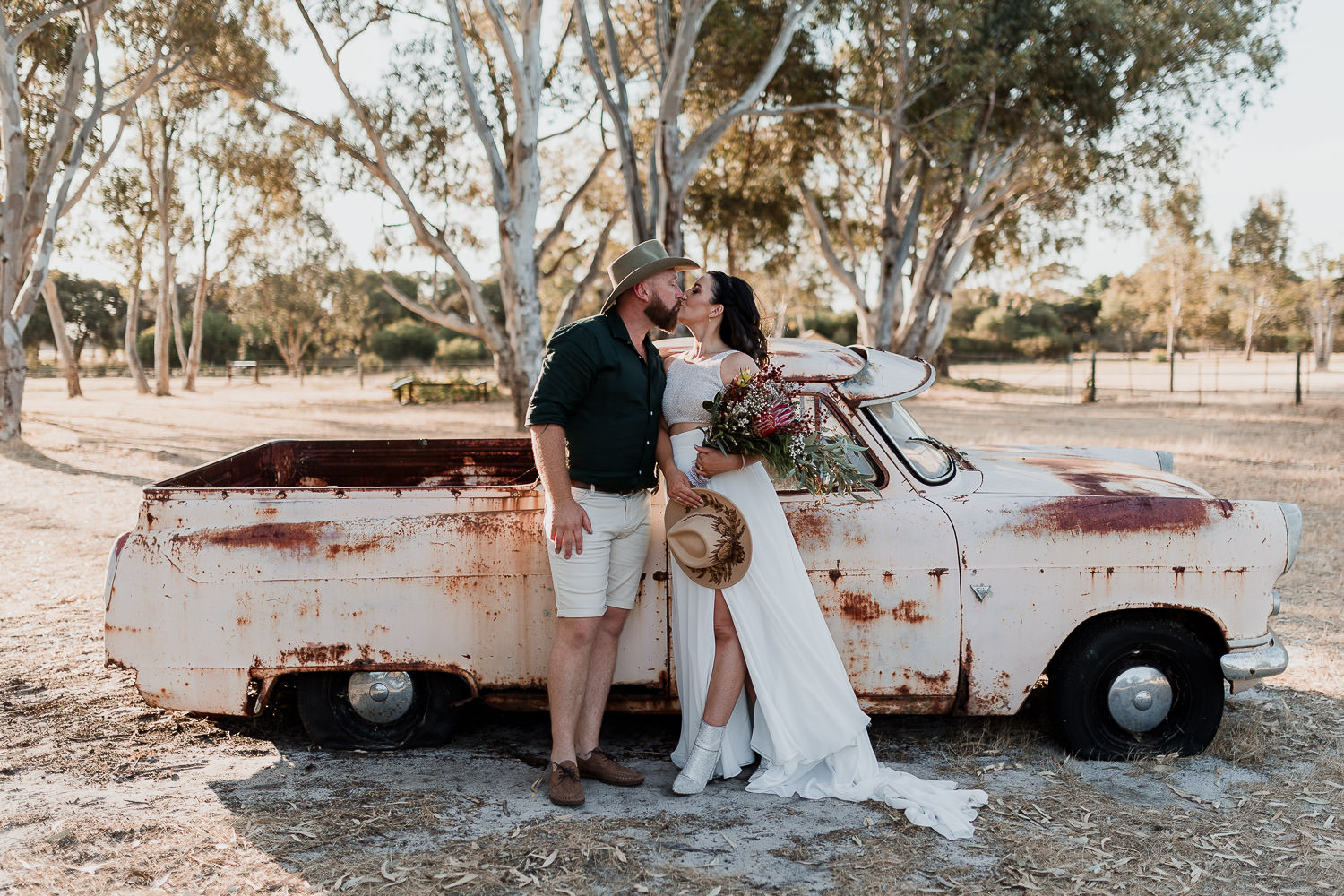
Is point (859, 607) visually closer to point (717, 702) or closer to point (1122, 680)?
point (717, 702)

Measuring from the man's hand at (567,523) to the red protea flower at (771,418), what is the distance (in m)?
0.69

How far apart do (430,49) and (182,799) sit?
18865 mm

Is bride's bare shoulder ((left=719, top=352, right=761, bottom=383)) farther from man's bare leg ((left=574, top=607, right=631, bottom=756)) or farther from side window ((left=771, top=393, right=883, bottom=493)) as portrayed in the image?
man's bare leg ((left=574, top=607, right=631, bottom=756))

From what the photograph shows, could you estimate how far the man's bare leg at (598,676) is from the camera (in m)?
3.95

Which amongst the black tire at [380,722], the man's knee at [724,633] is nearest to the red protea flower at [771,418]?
the man's knee at [724,633]

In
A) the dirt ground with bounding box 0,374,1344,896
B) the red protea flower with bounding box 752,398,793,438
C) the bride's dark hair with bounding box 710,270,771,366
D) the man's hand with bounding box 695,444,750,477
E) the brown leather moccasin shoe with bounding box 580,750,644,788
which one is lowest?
the dirt ground with bounding box 0,374,1344,896

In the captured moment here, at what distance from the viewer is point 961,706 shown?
4137mm

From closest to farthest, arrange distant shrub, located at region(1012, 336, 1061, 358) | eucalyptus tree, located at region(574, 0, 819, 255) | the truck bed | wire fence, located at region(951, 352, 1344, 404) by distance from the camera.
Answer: the truck bed
eucalyptus tree, located at region(574, 0, 819, 255)
wire fence, located at region(951, 352, 1344, 404)
distant shrub, located at region(1012, 336, 1061, 358)

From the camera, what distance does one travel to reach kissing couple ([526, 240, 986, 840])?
3764 millimetres

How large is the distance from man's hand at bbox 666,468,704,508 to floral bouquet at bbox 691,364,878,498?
174mm

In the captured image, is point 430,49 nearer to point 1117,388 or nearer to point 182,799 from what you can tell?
point 182,799

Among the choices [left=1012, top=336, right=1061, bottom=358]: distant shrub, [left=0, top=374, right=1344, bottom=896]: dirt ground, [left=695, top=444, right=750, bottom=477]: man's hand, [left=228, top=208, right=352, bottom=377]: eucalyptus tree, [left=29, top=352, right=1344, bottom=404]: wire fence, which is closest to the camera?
[left=0, top=374, right=1344, bottom=896]: dirt ground

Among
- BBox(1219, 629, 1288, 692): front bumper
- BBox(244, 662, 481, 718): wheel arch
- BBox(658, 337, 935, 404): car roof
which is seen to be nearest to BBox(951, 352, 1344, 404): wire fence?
BBox(1219, 629, 1288, 692): front bumper

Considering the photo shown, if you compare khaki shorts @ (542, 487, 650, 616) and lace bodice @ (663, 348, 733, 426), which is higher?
lace bodice @ (663, 348, 733, 426)
